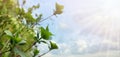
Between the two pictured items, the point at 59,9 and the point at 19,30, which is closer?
the point at 19,30

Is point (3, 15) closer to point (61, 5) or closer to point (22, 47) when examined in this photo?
point (22, 47)

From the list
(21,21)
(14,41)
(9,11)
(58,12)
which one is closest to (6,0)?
(9,11)

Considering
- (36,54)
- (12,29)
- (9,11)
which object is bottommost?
(36,54)

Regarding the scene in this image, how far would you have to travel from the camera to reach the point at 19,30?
2586 mm

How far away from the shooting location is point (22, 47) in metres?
2.73

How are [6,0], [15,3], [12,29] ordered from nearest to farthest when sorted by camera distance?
[12,29] < [6,0] < [15,3]

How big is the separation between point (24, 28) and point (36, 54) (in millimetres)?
398

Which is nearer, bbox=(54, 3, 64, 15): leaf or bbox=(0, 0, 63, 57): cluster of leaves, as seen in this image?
bbox=(0, 0, 63, 57): cluster of leaves

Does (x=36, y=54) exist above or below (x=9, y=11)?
below

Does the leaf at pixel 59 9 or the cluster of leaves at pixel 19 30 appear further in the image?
the leaf at pixel 59 9

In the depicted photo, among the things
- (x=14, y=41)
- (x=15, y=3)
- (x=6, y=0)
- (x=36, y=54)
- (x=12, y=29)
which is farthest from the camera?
(x=15, y=3)

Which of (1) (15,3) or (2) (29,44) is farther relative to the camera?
(1) (15,3)

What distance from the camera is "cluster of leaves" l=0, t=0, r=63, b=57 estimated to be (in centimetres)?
240

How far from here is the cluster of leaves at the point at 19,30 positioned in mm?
2398
